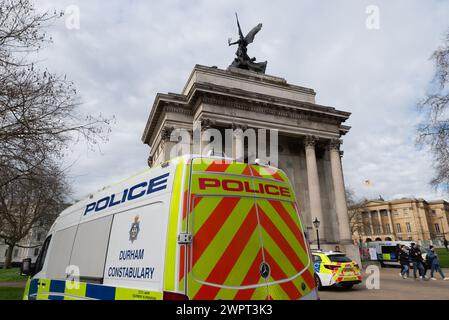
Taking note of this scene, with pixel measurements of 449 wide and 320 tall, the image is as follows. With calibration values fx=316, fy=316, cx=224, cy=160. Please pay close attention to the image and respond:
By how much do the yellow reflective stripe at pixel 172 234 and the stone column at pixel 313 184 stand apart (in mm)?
22439

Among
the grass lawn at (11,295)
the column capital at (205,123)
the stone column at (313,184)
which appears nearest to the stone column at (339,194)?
the stone column at (313,184)

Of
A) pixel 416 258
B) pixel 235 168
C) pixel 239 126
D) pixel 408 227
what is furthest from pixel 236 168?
pixel 408 227

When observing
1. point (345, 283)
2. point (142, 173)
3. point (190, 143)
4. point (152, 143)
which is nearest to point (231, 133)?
point (190, 143)

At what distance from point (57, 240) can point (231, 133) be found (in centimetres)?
1823

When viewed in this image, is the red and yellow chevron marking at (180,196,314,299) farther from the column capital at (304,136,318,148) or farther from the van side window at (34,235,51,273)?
the column capital at (304,136,318,148)

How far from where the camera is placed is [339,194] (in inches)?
1048

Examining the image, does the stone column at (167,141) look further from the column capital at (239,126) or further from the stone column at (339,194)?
the stone column at (339,194)

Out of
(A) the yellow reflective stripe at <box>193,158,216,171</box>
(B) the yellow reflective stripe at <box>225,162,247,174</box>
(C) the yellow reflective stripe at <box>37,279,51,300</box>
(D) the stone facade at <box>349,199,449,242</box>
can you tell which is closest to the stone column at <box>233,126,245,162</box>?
(C) the yellow reflective stripe at <box>37,279,51,300</box>

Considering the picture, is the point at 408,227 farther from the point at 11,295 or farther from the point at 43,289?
the point at 43,289

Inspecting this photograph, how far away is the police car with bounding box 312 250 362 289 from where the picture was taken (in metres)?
12.4

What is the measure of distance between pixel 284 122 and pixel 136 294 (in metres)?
23.9

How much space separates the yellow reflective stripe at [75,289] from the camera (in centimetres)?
484

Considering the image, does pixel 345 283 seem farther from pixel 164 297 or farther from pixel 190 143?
pixel 190 143

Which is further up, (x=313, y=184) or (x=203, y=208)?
(x=313, y=184)
